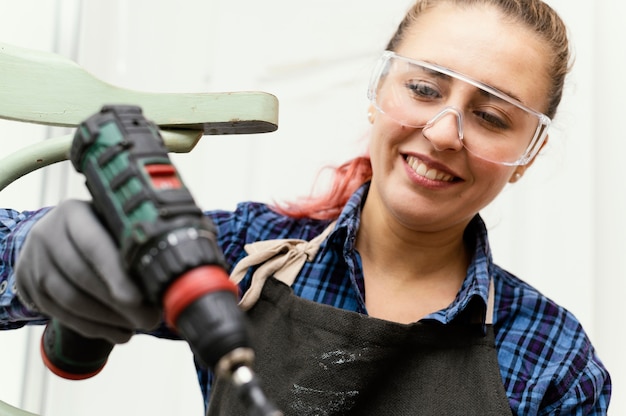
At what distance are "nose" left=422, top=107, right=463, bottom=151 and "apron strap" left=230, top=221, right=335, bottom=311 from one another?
0.71 feet

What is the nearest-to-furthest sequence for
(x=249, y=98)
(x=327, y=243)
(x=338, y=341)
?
(x=249, y=98) → (x=338, y=341) → (x=327, y=243)

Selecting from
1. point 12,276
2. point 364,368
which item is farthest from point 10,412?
point 364,368

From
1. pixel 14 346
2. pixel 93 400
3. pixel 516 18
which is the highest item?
pixel 516 18

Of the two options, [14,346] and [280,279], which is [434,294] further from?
[14,346]

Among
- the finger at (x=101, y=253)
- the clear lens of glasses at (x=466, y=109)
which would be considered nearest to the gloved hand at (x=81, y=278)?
the finger at (x=101, y=253)

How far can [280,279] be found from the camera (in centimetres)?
101

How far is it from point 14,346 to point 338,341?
768 mm

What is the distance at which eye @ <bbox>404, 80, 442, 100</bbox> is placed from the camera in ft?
3.15

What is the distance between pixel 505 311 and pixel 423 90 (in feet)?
1.10

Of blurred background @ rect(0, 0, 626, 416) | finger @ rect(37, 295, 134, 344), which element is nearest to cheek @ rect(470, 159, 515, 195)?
blurred background @ rect(0, 0, 626, 416)

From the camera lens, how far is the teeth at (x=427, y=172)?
3.15ft

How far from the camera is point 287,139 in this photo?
5.49ft

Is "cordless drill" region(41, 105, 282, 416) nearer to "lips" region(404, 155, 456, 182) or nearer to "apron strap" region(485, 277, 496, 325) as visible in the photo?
"lips" region(404, 155, 456, 182)

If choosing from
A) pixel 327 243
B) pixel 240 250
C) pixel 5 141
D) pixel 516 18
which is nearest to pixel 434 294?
pixel 327 243
